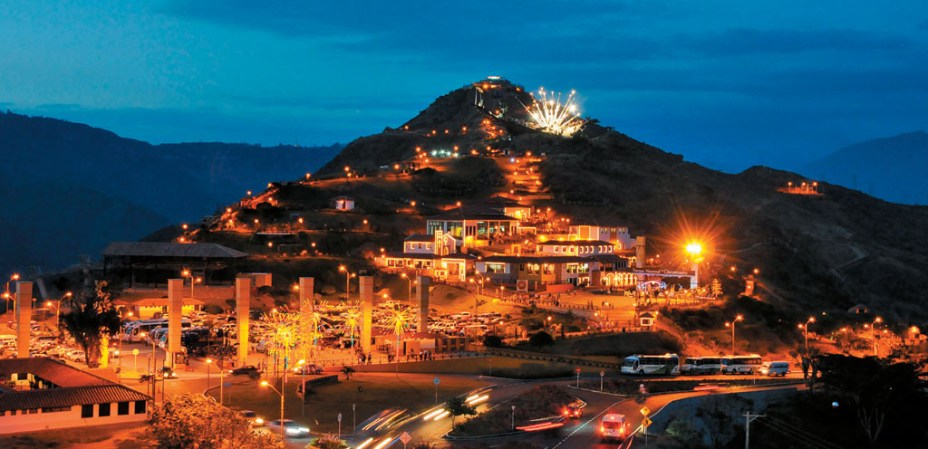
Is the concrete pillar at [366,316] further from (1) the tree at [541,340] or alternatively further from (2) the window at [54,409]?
(2) the window at [54,409]

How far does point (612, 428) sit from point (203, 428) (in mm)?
16129

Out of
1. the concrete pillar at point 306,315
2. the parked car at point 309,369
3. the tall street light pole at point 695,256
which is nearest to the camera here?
the parked car at point 309,369

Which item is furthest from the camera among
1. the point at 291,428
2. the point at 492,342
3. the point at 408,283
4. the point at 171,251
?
the point at 408,283

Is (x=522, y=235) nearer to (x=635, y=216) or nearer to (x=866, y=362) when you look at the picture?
(x=635, y=216)

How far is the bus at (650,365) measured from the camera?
197 ft

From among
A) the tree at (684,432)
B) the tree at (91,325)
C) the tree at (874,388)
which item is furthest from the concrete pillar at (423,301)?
the tree at (874,388)

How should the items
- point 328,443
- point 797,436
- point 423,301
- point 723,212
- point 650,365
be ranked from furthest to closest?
point 723,212 < point 423,301 < point 650,365 < point 797,436 < point 328,443

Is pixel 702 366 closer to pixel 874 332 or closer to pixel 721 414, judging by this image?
pixel 721 414

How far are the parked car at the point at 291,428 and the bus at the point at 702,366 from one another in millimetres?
28145

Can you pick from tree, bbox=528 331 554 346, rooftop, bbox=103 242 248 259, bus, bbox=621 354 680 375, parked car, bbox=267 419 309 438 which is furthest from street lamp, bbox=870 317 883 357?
rooftop, bbox=103 242 248 259

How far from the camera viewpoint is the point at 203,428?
125 feet

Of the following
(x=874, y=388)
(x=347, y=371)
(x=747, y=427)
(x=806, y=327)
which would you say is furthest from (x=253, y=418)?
(x=806, y=327)

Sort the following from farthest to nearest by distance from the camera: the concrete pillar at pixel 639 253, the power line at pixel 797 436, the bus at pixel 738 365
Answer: the concrete pillar at pixel 639 253 → the bus at pixel 738 365 → the power line at pixel 797 436

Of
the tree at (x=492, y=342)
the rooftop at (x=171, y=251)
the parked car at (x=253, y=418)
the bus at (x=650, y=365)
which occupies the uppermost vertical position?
the rooftop at (x=171, y=251)
